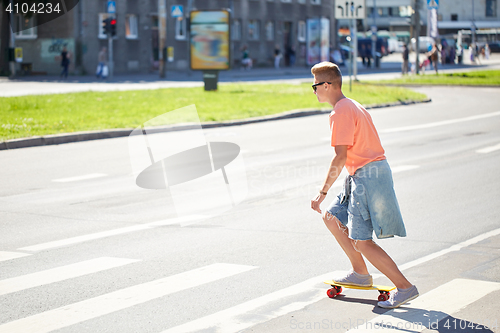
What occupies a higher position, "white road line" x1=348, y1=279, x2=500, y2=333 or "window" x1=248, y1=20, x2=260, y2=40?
"window" x1=248, y1=20, x2=260, y2=40

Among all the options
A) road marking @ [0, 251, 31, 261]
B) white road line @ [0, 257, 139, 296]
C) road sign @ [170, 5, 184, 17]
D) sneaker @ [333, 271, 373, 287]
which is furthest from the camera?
road sign @ [170, 5, 184, 17]

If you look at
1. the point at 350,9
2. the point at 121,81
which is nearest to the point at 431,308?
the point at 350,9

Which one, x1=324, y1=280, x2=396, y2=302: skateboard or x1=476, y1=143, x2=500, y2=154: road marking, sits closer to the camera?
x1=324, y1=280, x2=396, y2=302: skateboard

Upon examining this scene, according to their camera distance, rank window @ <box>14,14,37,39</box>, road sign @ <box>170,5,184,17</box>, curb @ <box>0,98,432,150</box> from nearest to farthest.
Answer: curb @ <box>0,98,432,150</box>
window @ <box>14,14,37,39</box>
road sign @ <box>170,5,184,17</box>

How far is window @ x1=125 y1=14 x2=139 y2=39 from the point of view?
46881mm

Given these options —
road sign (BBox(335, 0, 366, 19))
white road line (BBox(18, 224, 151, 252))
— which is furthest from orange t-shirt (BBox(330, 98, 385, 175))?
road sign (BBox(335, 0, 366, 19))

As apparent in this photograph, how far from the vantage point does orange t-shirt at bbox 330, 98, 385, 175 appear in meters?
4.77

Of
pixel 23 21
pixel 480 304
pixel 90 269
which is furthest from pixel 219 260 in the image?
pixel 23 21

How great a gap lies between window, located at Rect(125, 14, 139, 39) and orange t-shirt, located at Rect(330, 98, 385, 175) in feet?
143

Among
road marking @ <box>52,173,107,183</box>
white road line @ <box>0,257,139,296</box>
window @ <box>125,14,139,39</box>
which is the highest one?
window @ <box>125,14,139,39</box>

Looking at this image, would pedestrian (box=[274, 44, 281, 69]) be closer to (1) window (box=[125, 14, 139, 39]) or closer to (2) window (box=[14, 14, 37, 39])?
(1) window (box=[125, 14, 139, 39])

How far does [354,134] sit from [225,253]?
214 centimetres

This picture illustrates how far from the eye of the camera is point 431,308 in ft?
16.3

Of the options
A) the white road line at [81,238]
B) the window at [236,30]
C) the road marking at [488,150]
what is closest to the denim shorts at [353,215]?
the white road line at [81,238]
